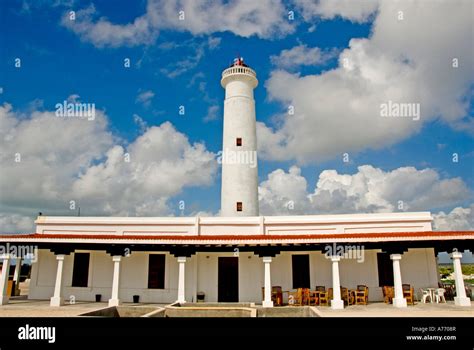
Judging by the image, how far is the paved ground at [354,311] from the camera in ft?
39.8

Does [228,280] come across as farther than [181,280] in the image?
Yes

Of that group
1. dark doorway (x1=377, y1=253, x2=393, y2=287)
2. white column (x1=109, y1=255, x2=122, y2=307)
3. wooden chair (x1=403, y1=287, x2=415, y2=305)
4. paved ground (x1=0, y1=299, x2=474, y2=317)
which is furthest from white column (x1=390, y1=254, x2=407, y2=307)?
white column (x1=109, y1=255, x2=122, y2=307)

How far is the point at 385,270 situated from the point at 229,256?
6.81 metres

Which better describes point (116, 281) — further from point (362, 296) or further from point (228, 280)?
point (362, 296)

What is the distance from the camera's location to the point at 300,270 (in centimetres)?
1680

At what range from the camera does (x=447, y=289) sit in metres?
17.2

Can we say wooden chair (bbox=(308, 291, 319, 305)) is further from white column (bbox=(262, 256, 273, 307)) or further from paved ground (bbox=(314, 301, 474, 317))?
white column (bbox=(262, 256, 273, 307))

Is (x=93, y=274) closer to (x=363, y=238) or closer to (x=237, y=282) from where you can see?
(x=237, y=282)

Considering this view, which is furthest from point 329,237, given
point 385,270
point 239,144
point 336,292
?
point 239,144

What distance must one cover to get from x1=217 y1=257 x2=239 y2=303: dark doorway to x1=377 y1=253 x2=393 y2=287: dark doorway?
6220 millimetres

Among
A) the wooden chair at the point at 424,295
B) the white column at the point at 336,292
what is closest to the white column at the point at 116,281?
the white column at the point at 336,292

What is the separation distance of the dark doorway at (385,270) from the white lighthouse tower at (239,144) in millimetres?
7948
